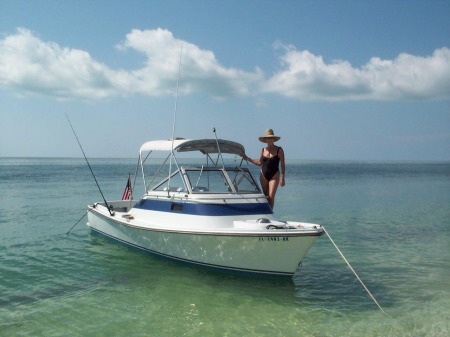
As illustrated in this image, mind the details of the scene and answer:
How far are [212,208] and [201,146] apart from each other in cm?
213

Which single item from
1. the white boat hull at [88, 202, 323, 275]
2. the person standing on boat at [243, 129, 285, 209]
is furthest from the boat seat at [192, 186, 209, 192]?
the person standing on boat at [243, 129, 285, 209]

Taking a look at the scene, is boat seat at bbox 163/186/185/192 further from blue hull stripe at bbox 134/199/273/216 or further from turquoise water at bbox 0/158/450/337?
turquoise water at bbox 0/158/450/337

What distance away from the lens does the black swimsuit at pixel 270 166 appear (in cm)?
1020

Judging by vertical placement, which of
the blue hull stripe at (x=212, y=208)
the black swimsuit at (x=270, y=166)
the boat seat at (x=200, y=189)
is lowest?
the blue hull stripe at (x=212, y=208)

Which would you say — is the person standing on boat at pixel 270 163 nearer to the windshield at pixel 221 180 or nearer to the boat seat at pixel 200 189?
the windshield at pixel 221 180

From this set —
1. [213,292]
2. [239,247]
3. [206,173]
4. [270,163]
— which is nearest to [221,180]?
[206,173]

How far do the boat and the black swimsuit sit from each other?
48 cm

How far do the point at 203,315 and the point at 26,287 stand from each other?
4248 millimetres

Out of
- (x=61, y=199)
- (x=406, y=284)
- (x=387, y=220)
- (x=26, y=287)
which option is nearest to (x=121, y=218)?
(x=26, y=287)

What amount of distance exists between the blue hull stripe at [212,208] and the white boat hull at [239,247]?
497mm

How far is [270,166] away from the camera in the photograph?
33.6 ft

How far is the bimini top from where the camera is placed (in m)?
10.6

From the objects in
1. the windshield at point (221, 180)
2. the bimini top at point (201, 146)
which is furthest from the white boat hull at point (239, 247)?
the bimini top at point (201, 146)

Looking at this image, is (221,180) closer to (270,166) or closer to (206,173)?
(206,173)
